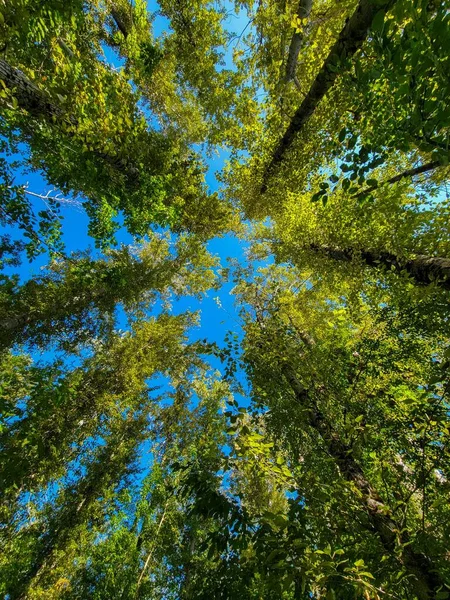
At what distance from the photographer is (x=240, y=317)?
889 centimetres

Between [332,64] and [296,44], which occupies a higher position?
[296,44]

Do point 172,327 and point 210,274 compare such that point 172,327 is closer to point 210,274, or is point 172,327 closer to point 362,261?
point 210,274

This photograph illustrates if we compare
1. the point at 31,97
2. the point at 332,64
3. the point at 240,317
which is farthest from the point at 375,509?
the point at 31,97

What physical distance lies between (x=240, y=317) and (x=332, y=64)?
22.2 feet

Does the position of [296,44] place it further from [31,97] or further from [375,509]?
[375,509]

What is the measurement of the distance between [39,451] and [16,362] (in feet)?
11.3

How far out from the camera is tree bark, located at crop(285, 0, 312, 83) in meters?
4.59

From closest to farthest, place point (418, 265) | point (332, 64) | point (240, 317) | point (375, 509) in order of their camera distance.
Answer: point (375, 509) → point (332, 64) → point (418, 265) → point (240, 317)

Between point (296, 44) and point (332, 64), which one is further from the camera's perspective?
point (296, 44)

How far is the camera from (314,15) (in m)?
5.76

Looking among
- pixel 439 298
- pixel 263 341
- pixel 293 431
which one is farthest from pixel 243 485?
pixel 439 298

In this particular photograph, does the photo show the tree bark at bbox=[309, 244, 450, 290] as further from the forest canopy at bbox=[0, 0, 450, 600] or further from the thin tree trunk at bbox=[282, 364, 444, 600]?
the thin tree trunk at bbox=[282, 364, 444, 600]

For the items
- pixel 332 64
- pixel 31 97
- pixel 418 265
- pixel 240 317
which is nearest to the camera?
pixel 332 64

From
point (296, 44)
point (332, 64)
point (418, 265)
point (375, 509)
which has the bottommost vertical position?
point (375, 509)
